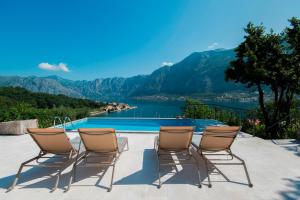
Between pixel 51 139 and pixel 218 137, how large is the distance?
2.70 meters

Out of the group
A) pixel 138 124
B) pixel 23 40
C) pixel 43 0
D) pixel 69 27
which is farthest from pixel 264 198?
pixel 23 40

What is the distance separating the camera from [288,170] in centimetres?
391

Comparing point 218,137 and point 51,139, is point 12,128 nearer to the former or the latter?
point 51,139

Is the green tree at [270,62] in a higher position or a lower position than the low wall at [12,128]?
higher

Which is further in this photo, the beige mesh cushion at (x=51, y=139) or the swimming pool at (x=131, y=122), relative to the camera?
the swimming pool at (x=131, y=122)

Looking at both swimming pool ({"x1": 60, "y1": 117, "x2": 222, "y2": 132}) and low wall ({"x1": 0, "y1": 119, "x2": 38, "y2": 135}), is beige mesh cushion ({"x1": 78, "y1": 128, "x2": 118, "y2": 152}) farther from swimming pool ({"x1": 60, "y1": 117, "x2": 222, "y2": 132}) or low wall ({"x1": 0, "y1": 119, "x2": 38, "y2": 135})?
swimming pool ({"x1": 60, "y1": 117, "x2": 222, "y2": 132})

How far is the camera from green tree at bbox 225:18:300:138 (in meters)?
7.38

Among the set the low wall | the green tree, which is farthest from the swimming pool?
the green tree

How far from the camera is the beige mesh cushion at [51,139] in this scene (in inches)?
134

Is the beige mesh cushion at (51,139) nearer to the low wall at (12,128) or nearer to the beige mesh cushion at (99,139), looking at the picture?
the beige mesh cushion at (99,139)

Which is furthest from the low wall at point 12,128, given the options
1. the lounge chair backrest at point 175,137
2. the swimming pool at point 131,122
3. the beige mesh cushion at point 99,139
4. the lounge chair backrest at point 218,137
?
the lounge chair backrest at point 218,137

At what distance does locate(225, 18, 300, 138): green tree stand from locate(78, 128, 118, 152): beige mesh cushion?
5845mm

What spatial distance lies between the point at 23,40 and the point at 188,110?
4425 centimetres

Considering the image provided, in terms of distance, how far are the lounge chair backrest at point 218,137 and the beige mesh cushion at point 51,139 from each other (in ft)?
7.34
